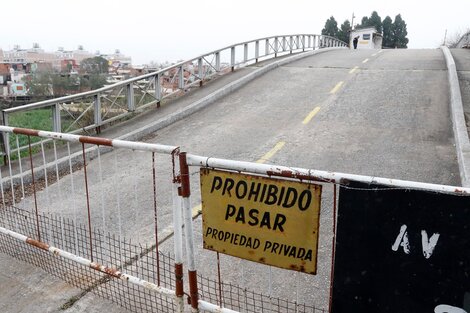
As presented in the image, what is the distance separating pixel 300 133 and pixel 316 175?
6915mm

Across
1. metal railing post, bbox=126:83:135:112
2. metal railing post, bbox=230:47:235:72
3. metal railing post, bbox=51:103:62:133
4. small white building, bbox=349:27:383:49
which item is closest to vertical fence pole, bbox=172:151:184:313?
metal railing post, bbox=51:103:62:133

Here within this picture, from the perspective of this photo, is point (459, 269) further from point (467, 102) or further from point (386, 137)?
point (467, 102)

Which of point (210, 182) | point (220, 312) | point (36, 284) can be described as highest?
point (210, 182)

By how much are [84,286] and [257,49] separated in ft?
55.3

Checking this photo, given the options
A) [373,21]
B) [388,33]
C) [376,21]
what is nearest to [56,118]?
[388,33]

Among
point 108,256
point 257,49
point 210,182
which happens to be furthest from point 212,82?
point 210,182

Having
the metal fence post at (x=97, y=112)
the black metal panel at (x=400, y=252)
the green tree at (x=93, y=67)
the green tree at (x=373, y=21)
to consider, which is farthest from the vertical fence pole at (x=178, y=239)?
the green tree at (x=373, y=21)

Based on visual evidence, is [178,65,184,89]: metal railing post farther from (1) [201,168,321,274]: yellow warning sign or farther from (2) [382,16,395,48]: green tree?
(2) [382,16,395,48]: green tree

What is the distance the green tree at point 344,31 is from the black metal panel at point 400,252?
261 ft

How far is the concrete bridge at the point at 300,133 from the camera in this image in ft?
14.6

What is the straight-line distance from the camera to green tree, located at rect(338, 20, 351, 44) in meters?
77.0

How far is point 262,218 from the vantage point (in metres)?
3.05

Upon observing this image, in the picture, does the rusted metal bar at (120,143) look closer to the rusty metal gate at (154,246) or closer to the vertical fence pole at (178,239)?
the rusty metal gate at (154,246)

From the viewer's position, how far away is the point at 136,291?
439 cm
